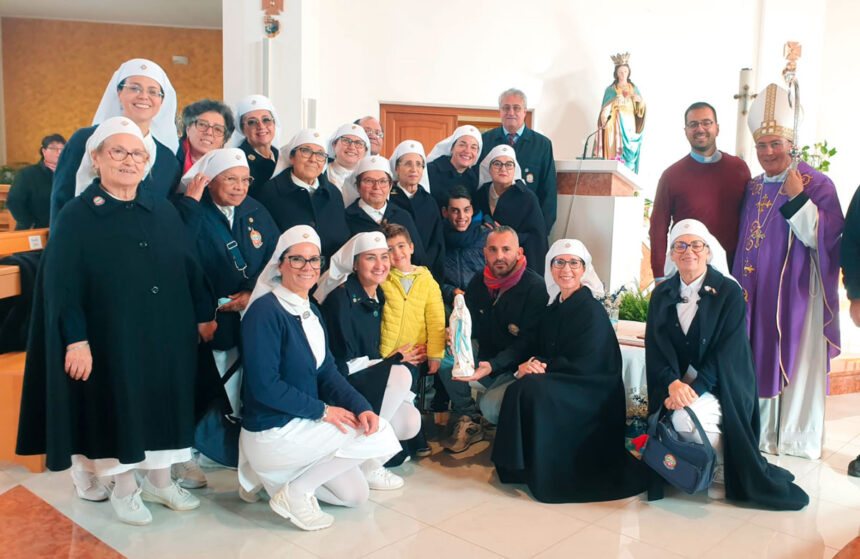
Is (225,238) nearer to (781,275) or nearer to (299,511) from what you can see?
(299,511)

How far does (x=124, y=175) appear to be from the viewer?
2809 mm

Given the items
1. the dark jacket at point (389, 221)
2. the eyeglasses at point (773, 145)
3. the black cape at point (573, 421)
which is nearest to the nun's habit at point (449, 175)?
the dark jacket at point (389, 221)

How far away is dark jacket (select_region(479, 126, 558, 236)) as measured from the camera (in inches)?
199

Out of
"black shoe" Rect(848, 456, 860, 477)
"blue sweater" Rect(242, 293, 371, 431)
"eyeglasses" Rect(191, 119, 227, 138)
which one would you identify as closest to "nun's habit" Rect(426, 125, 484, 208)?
"eyeglasses" Rect(191, 119, 227, 138)

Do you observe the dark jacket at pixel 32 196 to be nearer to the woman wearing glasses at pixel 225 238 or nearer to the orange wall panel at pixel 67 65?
the woman wearing glasses at pixel 225 238

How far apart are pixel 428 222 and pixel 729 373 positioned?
5.99ft

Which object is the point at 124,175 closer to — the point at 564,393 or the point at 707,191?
the point at 564,393

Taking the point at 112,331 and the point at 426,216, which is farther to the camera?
the point at 426,216

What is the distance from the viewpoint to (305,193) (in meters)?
3.76

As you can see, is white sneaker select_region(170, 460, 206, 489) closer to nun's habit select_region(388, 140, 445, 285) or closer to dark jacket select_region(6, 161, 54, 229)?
nun's habit select_region(388, 140, 445, 285)

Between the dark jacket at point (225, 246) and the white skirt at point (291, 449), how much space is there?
0.49 m

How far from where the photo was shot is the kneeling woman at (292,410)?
3014mm

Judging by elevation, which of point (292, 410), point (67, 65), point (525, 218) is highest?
point (67, 65)

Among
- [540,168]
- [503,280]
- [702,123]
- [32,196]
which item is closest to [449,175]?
[540,168]
